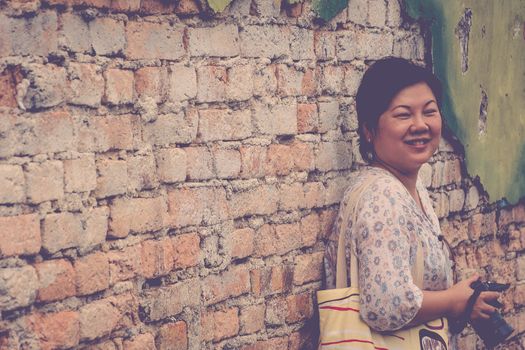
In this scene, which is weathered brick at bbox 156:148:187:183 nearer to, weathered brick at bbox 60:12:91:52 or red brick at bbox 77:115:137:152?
red brick at bbox 77:115:137:152

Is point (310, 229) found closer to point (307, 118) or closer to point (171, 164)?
point (307, 118)

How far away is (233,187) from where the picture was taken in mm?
3184

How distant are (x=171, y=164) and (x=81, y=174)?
374mm

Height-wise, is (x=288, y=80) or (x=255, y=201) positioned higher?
(x=288, y=80)

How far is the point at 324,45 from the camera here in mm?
3555

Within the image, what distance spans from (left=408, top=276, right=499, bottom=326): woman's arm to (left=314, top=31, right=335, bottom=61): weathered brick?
0.98 meters

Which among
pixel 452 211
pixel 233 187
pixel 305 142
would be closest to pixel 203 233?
pixel 233 187

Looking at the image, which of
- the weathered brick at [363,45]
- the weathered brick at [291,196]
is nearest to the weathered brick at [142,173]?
the weathered brick at [291,196]

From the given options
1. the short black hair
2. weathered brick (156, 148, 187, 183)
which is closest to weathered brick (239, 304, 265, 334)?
weathered brick (156, 148, 187, 183)

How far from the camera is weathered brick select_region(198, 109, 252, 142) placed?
306 cm

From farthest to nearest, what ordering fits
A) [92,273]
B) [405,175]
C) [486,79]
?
[486,79], [405,175], [92,273]

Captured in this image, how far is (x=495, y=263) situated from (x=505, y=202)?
315 mm

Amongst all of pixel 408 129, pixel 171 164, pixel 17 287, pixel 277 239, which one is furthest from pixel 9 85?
pixel 408 129

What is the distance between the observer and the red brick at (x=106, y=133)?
2658 millimetres
